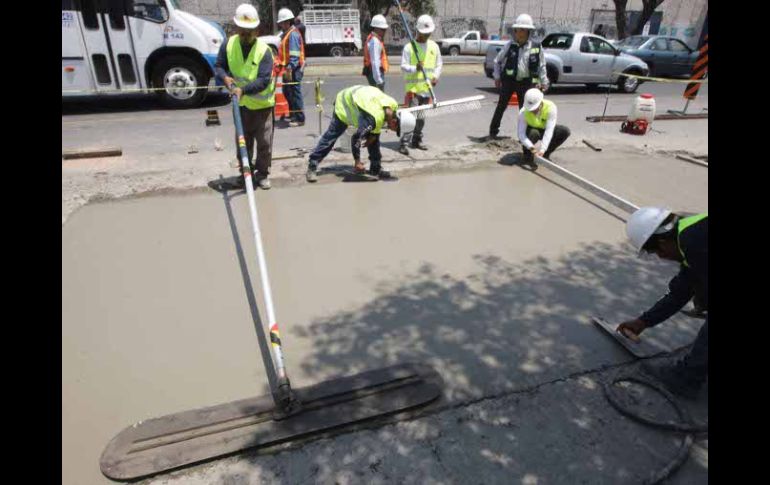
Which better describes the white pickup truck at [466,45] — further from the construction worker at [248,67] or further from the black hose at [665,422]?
the black hose at [665,422]

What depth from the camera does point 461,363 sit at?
2713 millimetres

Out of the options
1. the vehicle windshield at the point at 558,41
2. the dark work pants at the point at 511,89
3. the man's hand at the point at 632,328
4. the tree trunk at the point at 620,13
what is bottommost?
the man's hand at the point at 632,328

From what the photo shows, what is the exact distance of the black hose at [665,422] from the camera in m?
2.07

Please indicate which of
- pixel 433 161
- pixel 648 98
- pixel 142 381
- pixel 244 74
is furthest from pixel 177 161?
pixel 648 98

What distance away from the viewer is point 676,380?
8.21 ft

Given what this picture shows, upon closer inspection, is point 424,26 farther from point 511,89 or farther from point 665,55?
point 665,55

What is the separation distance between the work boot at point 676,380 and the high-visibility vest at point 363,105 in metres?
3.39

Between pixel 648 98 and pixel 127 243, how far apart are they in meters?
8.29

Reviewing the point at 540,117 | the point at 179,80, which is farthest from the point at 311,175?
the point at 179,80

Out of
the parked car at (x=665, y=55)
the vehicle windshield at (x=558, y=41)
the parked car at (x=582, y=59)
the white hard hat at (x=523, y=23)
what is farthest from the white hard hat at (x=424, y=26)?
the parked car at (x=665, y=55)

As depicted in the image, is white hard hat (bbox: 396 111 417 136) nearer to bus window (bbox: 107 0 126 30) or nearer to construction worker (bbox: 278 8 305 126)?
construction worker (bbox: 278 8 305 126)
